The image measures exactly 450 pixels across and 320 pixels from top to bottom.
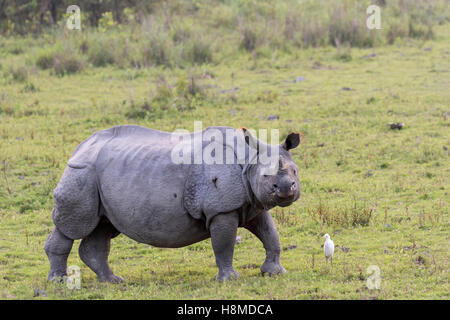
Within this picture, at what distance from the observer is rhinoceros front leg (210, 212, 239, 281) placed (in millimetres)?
7316

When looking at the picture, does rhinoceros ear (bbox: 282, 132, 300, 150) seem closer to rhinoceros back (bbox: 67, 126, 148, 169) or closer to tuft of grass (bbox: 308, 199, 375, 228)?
rhinoceros back (bbox: 67, 126, 148, 169)

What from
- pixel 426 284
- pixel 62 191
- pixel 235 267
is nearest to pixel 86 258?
pixel 62 191

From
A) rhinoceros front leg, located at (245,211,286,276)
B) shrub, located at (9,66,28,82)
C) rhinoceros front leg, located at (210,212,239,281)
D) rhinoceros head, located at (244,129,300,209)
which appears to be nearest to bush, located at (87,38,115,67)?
shrub, located at (9,66,28,82)

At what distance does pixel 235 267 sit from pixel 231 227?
1075mm

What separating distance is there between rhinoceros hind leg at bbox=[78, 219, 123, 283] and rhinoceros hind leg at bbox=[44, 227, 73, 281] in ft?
0.57

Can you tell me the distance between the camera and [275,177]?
274 inches

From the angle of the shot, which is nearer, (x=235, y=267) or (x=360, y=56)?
(x=235, y=267)

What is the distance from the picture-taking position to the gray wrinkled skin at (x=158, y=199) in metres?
7.27

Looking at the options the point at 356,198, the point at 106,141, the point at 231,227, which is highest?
the point at 106,141

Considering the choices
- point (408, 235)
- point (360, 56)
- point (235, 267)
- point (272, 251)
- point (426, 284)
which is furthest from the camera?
point (360, 56)

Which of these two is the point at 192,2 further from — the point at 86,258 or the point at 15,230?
the point at 86,258

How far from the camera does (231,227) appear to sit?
734 centimetres

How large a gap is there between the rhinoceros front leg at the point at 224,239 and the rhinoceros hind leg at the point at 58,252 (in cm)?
146

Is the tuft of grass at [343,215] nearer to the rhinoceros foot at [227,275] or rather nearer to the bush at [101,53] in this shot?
the rhinoceros foot at [227,275]
